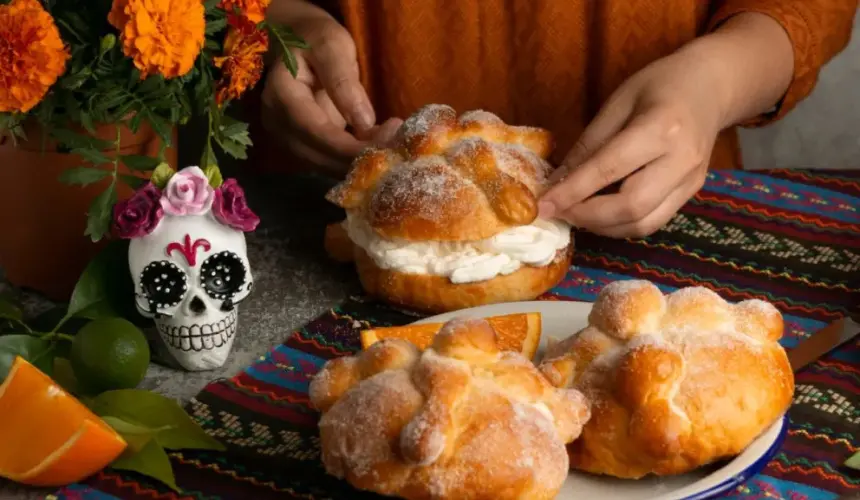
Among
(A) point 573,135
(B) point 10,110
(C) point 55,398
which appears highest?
(B) point 10,110

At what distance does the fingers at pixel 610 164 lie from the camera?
1.36m

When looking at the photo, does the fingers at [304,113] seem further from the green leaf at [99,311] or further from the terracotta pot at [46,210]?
the green leaf at [99,311]

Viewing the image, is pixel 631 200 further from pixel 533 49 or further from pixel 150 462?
pixel 150 462

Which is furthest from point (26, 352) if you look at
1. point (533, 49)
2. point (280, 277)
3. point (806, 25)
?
point (806, 25)

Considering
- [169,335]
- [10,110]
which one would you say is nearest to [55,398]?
[169,335]

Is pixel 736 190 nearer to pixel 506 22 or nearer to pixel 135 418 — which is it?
pixel 506 22

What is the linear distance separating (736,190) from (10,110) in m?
1.09

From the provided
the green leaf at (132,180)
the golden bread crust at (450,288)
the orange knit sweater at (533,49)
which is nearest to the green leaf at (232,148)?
the green leaf at (132,180)

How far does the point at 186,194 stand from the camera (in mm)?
1172

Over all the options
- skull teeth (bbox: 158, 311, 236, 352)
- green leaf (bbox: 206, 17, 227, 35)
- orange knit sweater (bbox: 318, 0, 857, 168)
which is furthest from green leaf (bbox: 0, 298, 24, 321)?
orange knit sweater (bbox: 318, 0, 857, 168)

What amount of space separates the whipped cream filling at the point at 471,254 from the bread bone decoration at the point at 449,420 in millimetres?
374

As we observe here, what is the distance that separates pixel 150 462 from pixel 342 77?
0.77 meters

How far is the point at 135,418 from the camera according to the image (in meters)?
1.10

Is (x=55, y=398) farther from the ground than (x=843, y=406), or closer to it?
farther from the ground
